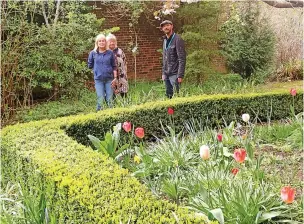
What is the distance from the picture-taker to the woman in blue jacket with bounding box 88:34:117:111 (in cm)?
713

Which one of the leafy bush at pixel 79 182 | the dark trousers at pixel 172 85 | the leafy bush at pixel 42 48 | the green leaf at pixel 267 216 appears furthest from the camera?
the leafy bush at pixel 42 48

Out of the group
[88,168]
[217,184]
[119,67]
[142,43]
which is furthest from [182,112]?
[142,43]

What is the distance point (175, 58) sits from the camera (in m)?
7.53

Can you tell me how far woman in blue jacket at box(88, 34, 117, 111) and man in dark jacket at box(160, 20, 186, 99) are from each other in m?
0.97

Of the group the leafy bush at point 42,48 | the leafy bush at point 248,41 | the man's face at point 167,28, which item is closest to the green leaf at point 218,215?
the man's face at point 167,28

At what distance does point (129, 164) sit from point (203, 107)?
8.61ft

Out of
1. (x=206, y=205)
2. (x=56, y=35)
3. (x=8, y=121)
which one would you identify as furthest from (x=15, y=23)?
(x=206, y=205)

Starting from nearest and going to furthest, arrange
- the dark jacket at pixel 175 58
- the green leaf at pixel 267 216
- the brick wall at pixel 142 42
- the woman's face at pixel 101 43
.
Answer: the green leaf at pixel 267 216, the woman's face at pixel 101 43, the dark jacket at pixel 175 58, the brick wall at pixel 142 42

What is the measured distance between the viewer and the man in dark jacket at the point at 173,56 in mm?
7316

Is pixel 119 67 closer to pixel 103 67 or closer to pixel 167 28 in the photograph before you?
pixel 103 67

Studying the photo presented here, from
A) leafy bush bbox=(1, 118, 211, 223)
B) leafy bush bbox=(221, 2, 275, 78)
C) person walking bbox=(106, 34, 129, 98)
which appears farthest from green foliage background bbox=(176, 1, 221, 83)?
leafy bush bbox=(1, 118, 211, 223)

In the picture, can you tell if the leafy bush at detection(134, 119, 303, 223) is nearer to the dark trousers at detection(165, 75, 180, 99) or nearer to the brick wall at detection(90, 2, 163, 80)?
→ the dark trousers at detection(165, 75, 180, 99)

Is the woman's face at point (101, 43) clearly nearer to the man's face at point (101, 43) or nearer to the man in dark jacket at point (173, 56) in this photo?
the man's face at point (101, 43)

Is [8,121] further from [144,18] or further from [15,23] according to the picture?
[144,18]
